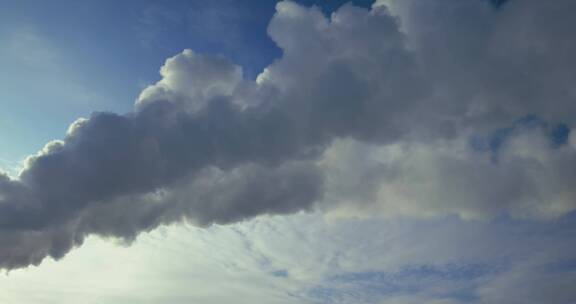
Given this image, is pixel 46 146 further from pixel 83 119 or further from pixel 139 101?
pixel 139 101

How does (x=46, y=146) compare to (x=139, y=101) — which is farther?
(x=139, y=101)

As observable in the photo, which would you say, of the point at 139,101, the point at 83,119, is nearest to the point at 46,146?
the point at 83,119

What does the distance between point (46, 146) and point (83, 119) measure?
327cm

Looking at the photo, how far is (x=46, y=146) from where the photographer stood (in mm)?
25094

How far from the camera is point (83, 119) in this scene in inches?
1037

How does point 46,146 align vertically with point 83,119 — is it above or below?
below

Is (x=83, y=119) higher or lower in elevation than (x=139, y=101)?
lower

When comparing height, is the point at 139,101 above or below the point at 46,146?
above

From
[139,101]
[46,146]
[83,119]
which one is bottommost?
[46,146]

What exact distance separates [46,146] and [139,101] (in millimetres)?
7592

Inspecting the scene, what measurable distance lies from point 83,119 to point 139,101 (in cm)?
446

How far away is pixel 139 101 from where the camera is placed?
27.8 meters
